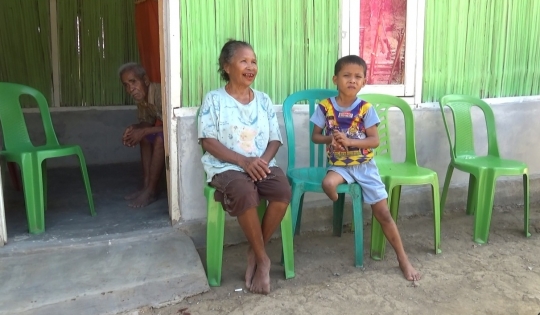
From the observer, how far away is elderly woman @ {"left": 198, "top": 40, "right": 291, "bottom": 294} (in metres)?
2.71

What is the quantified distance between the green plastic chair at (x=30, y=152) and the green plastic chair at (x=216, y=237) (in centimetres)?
124

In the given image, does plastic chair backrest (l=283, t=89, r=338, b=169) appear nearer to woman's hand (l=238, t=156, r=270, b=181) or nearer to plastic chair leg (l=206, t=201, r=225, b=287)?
woman's hand (l=238, t=156, r=270, b=181)

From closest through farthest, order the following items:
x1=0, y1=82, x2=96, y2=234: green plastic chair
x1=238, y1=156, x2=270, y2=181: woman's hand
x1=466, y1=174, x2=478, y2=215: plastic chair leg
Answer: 1. x1=238, y1=156, x2=270, y2=181: woman's hand
2. x1=0, y1=82, x2=96, y2=234: green plastic chair
3. x1=466, y1=174, x2=478, y2=215: plastic chair leg

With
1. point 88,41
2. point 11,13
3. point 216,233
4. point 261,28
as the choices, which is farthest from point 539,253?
point 11,13

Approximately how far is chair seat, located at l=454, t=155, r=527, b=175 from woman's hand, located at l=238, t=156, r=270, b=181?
1684 millimetres

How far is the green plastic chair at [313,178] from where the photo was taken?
9.77 feet

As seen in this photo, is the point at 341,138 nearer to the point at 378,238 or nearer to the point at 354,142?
the point at 354,142

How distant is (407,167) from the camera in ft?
11.1

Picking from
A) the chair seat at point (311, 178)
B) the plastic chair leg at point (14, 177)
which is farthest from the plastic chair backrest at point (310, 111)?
the plastic chair leg at point (14, 177)

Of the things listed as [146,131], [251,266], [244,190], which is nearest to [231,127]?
[244,190]

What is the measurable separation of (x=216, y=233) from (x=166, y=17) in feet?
4.78

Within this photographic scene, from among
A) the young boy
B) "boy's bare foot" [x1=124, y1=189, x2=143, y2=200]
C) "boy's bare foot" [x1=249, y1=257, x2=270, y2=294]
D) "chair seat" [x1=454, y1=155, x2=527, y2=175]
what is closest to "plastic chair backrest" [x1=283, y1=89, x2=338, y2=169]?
the young boy

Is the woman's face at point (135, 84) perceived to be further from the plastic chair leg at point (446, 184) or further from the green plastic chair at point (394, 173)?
the plastic chair leg at point (446, 184)

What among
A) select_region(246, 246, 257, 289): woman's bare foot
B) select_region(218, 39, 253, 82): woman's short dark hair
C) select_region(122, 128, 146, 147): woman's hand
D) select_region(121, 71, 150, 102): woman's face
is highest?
select_region(218, 39, 253, 82): woman's short dark hair
